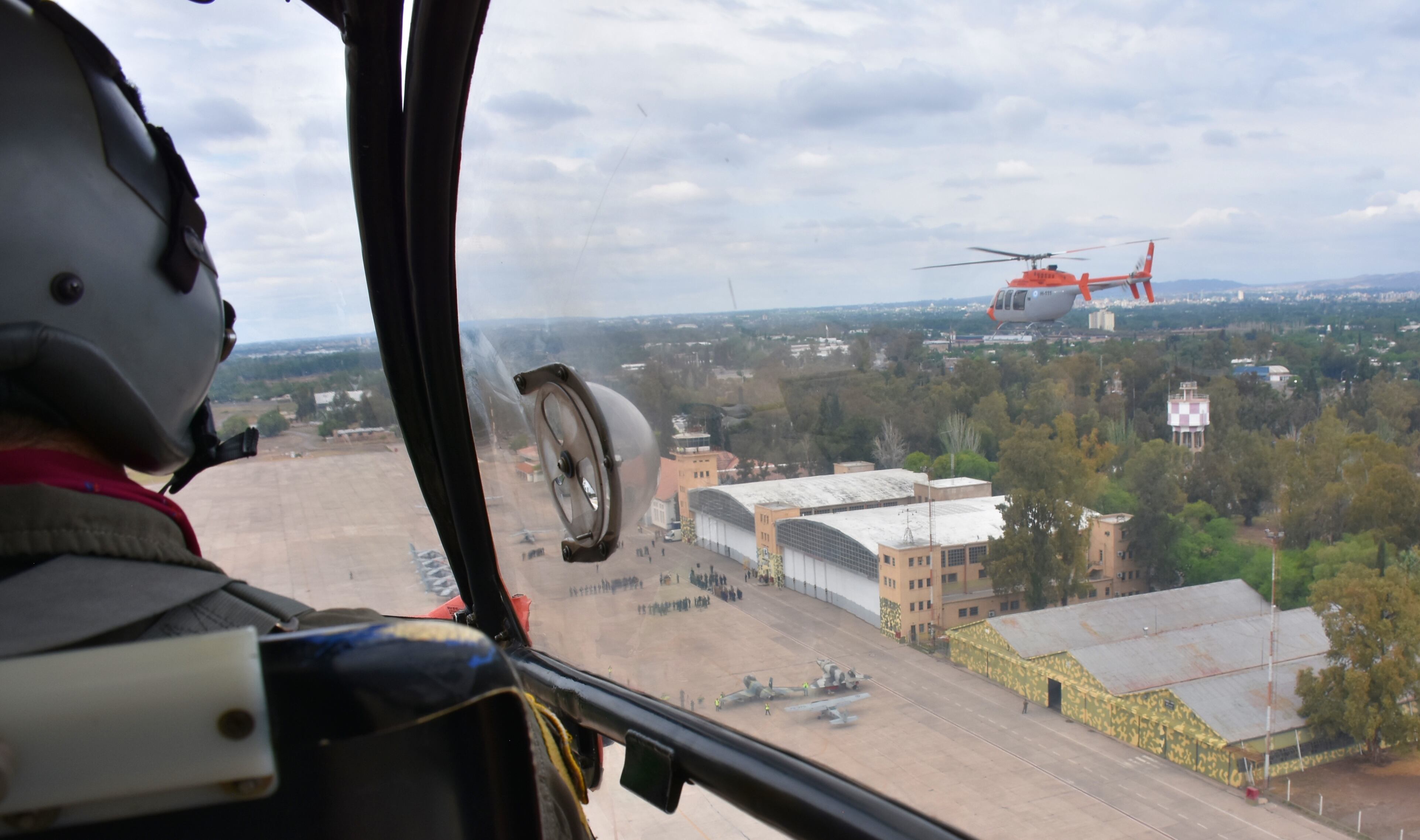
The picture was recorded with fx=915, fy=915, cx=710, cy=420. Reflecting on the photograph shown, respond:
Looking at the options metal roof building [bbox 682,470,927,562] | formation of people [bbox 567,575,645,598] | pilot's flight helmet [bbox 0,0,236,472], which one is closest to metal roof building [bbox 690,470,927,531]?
metal roof building [bbox 682,470,927,562]

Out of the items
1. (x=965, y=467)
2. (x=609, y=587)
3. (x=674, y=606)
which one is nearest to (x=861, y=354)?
(x=965, y=467)

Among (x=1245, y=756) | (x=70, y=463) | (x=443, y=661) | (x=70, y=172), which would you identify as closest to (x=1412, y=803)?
(x=1245, y=756)

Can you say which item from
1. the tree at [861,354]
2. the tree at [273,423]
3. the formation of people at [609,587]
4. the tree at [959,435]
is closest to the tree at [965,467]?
the tree at [959,435]

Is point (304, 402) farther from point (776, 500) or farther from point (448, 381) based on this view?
point (776, 500)

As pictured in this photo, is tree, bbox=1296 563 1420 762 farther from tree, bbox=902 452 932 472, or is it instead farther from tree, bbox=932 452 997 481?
tree, bbox=902 452 932 472

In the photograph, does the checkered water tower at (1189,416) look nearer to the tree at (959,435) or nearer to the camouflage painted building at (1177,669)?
the camouflage painted building at (1177,669)

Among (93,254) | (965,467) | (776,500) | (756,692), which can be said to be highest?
(93,254)

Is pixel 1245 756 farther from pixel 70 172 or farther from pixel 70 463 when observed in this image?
pixel 70 172
